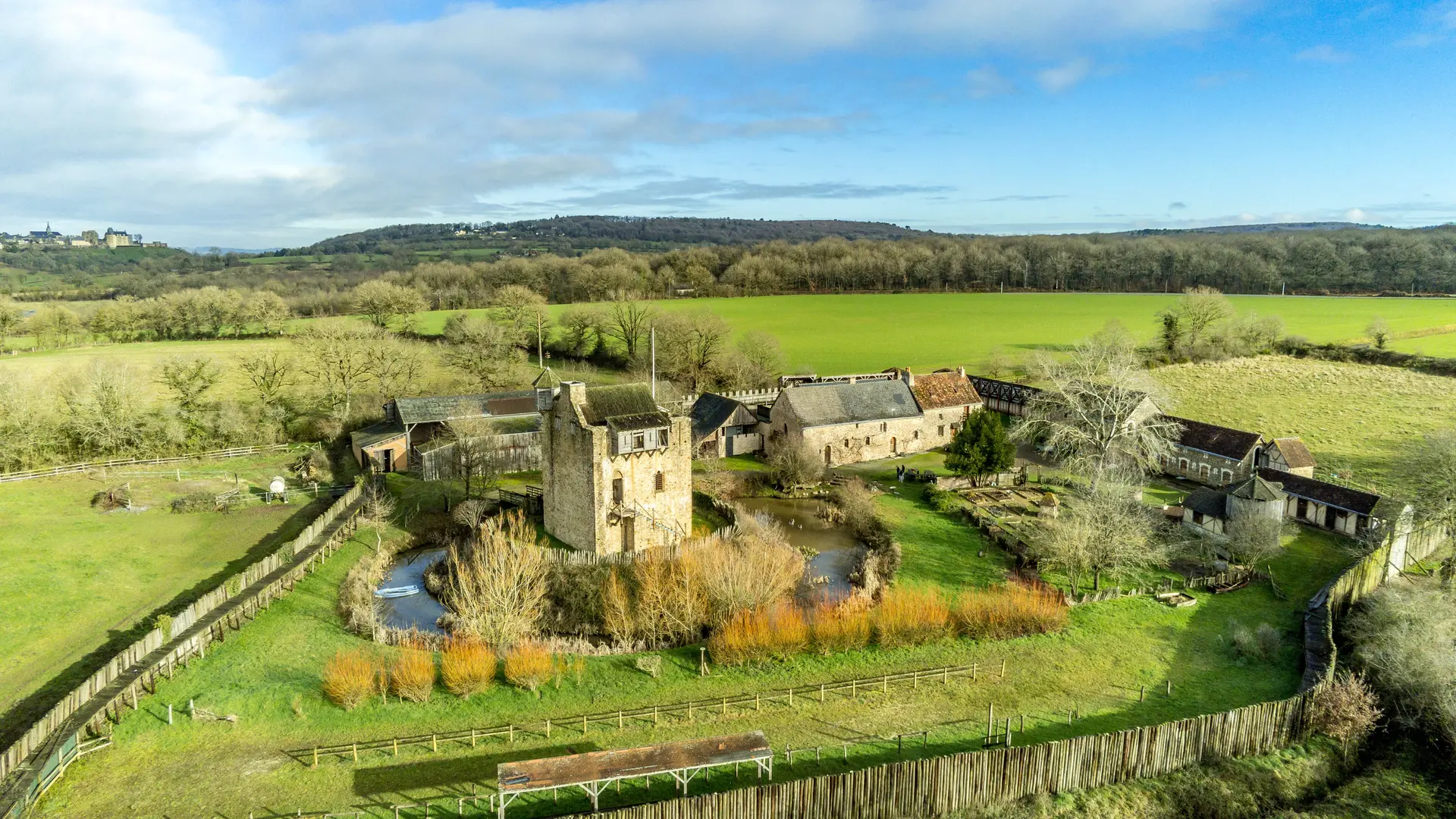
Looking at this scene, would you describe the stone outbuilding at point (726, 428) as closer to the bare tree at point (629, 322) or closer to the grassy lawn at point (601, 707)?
the bare tree at point (629, 322)

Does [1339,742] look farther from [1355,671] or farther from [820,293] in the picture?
[820,293]

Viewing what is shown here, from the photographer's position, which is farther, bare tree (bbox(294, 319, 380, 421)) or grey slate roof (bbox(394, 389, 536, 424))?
bare tree (bbox(294, 319, 380, 421))

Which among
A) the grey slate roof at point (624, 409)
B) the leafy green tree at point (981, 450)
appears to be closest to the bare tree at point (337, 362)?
the grey slate roof at point (624, 409)

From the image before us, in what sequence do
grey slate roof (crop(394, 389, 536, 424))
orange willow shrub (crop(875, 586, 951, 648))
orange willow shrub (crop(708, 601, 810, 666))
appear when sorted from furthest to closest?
1. grey slate roof (crop(394, 389, 536, 424))
2. orange willow shrub (crop(875, 586, 951, 648))
3. orange willow shrub (crop(708, 601, 810, 666))

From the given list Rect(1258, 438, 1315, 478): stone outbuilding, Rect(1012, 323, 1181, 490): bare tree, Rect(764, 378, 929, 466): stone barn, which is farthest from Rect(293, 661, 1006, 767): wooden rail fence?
Rect(1258, 438, 1315, 478): stone outbuilding

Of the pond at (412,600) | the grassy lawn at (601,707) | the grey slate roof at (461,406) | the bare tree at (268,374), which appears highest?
the bare tree at (268,374)

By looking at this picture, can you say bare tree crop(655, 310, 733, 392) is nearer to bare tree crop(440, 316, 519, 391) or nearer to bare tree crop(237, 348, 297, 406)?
bare tree crop(440, 316, 519, 391)

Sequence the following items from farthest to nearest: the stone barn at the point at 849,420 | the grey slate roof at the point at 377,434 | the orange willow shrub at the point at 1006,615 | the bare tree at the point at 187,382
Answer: the bare tree at the point at 187,382, the stone barn at the point at 849,420, the grey slate roof at the point at 377,434, the orange willow shrub at the point at 1006,615
